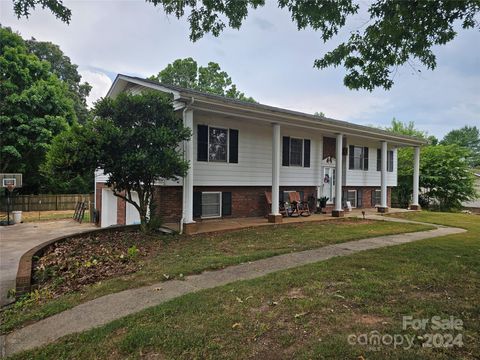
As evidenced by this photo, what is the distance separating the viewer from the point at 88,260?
255 inches

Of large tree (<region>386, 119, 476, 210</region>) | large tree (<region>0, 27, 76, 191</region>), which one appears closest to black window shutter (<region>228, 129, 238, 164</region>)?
large tree (<region>386, 119, 476, 210</region>)

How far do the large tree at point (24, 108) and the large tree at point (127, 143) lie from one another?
47.9ft

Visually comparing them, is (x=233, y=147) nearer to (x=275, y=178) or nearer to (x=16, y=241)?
(x=275, y=178)

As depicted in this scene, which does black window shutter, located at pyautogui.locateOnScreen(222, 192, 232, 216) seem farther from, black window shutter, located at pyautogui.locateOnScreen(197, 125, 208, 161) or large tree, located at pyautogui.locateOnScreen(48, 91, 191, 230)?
large tree, located at pyautogui.locateOnScreen(48, 91, 191, 230)

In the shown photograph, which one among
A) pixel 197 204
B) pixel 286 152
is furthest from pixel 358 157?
pixel 197 204

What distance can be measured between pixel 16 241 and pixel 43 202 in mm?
13314

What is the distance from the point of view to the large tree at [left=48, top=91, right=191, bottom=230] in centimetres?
727

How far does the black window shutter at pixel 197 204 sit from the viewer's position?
10.8m

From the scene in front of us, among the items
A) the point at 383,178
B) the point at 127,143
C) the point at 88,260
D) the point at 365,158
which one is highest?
the point at 365,158

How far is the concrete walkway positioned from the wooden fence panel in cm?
1890

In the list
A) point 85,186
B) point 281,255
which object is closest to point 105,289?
point 281,255

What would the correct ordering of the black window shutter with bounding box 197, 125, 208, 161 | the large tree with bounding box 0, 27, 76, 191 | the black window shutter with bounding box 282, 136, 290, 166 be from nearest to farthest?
the black window shutter with bounding box 197, 125, 208, 161 → the black window shutter with bounding box 282, 136, 290, 166 → the large tree with bounding box 0, 27, 76, 191

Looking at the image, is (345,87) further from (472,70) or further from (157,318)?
(157,318)

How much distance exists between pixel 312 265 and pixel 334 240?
254 cm
